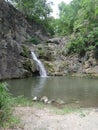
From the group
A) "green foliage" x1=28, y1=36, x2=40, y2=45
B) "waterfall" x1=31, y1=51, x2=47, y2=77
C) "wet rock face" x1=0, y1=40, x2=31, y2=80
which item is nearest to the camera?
"wet rock face" x1=0, y1=40, x2=31, y2=80

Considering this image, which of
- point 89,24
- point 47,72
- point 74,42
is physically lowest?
point 47,72

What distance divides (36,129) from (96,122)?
1911 millimetres

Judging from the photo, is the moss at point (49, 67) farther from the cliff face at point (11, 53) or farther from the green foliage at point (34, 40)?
Result: the green foliage at point (34, 40)

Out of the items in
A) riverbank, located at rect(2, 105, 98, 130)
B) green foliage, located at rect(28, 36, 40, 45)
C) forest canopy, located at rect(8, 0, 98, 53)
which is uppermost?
forest canopy, located at rect(8, 0, 98, 53)

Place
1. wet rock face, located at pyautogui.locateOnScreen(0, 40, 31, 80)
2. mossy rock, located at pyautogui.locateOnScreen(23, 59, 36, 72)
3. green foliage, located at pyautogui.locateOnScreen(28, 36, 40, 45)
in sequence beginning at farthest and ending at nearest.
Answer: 1. green foliage, located at pyautogui.locateOnScreen(28, 36, 40, 45)
2. mossy rock, located at pyautogui.locateOnScreen(23, 59, 36, 72)
3. wet rock face, located at pyautogui.locateOnScreen(0, 40, 31, 80)

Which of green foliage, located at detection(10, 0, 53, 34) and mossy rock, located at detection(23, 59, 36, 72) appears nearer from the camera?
mossy rock, located at detection(23, 59, 36, 72)

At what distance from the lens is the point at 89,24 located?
31406 millimetres

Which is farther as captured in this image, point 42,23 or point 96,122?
point 42,23

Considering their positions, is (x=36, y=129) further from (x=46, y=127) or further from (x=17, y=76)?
(x=17, y=76)

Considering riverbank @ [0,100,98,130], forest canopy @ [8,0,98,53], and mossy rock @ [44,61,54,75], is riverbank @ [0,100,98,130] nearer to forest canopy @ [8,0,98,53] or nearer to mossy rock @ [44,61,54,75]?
forest canopy @ [8,0,98,53]

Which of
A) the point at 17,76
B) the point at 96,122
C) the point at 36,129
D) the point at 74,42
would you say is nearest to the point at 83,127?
the point at 96,122

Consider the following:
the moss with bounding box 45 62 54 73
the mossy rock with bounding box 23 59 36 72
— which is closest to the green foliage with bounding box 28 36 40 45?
the moss with bounding box 45 62 54 73

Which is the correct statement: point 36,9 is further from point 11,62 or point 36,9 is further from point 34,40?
point 11,62

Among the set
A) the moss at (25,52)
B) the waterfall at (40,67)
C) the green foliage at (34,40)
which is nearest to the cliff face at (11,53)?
the moss at (25,52)
